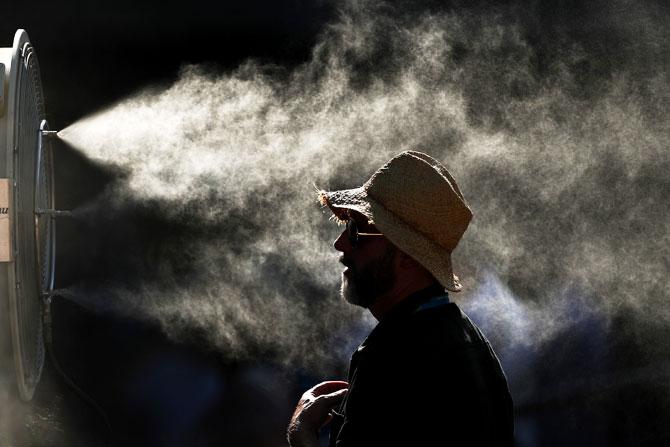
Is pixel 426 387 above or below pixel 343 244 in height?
below

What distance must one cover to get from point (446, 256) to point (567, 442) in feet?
10.5

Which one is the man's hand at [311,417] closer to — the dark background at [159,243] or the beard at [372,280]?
the beard at [372,280]

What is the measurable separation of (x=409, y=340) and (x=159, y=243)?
2.97m

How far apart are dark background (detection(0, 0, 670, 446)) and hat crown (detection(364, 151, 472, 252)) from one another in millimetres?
2754

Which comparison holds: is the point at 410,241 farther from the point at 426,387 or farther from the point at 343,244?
the point at 426,387

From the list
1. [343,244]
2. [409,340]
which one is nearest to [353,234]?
[343,244]

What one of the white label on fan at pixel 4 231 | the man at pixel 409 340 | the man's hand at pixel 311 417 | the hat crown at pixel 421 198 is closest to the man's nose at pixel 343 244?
the man at pixel 409 340

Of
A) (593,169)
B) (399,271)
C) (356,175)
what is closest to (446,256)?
(399,271)

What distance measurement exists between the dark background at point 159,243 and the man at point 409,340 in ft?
8.59

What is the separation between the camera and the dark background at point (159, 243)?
4824mm

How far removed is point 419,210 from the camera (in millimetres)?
2322

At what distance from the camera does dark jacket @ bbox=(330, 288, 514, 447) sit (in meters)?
2.13

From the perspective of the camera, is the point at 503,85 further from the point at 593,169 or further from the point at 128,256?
the point at 128,256

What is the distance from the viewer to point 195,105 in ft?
16.3
